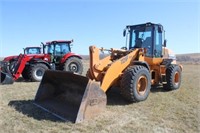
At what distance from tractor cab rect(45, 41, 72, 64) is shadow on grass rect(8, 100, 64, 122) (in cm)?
629

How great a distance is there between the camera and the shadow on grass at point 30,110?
5605 millimetres

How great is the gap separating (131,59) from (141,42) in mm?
1353

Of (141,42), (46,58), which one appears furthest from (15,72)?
(141,42)

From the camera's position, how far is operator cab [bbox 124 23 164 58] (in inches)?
336

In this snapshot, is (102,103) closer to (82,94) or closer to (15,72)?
(82,94)

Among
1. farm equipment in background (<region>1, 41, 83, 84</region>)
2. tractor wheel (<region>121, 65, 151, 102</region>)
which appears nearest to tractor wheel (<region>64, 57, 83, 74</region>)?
farm equipment in background (<region>1, 41, 83, 84</region>)

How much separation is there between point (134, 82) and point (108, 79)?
682 mm

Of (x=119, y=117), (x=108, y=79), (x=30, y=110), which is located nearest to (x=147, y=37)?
(x=108, y=79)

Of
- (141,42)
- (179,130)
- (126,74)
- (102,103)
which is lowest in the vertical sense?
(179,130)

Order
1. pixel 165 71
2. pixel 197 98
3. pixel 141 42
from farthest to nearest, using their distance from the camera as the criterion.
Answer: pixel 165 71 < pixel 141 42 < pixel 197 98

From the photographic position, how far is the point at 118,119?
18.4ft

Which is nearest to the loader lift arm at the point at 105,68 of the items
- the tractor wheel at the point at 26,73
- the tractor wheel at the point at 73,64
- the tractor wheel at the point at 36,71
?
the tractor wheel at the point at 36,71

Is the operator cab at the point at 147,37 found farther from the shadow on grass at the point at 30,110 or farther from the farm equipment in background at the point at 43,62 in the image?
the farm equipment in background at the point at 43,62

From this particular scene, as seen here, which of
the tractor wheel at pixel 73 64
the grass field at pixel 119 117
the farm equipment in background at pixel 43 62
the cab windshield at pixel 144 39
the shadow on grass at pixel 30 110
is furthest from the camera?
the tractor wheel at pixel 73 64
